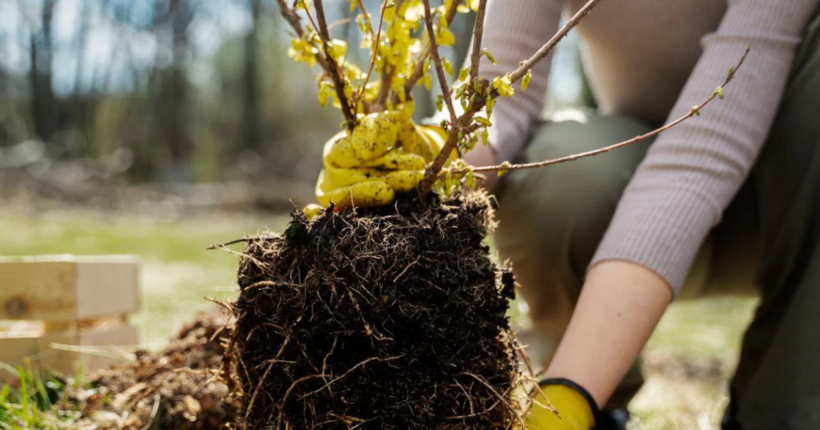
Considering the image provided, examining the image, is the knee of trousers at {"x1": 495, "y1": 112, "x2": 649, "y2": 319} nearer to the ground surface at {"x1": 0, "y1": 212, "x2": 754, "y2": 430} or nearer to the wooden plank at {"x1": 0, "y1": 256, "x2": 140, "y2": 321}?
the ground surface at {"x1": 0, "y1": 212, "x2": 754, "y2": 430}

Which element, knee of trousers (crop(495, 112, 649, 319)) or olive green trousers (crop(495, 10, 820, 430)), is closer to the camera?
olive green trousers (crop(495, 10, 820, 430))

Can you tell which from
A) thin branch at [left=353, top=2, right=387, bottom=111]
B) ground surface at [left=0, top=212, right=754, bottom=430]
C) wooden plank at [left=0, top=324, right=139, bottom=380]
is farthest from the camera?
ground surface at [left=0, top=212, right=754, bottom=430]

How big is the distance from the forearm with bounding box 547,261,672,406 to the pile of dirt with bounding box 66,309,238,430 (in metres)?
0.62

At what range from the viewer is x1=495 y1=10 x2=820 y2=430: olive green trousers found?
1.34m

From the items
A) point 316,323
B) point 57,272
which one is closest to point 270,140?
point 57,272

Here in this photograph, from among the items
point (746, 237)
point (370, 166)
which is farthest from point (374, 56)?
point (746, 237)

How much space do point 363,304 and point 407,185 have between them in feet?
0.72

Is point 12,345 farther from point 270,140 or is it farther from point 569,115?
point 270,140

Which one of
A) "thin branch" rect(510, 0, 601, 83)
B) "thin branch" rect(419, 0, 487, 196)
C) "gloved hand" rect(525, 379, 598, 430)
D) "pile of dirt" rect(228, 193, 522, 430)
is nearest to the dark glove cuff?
"gloved hand" rect(525, 379, 598, 430)

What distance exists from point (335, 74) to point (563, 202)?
70cm

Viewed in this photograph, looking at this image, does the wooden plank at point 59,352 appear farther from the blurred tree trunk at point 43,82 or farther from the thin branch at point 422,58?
the blurred tree trunk at point 43,82

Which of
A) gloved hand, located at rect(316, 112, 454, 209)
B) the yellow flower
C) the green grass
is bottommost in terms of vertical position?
the green grass

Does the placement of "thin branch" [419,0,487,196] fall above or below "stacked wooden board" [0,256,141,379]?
above

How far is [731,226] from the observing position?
5.32 ft
